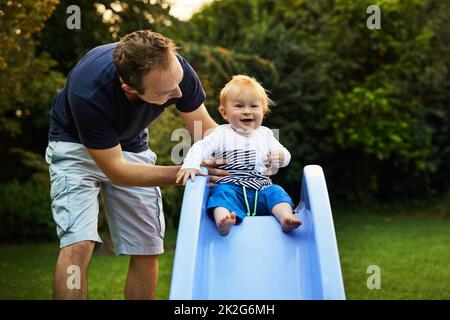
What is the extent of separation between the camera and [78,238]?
3303mm

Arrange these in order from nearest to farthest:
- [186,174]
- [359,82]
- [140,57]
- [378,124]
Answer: [140,57] → [186,174] → [378,124] → [359,82]

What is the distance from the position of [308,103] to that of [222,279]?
7634 millimetres

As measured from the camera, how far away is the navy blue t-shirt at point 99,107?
3.14 metres

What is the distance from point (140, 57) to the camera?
3.02 metres

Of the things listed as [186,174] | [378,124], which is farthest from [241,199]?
[378,124]

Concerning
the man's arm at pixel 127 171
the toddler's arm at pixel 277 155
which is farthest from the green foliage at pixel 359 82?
the man's arm at pixel 127 171

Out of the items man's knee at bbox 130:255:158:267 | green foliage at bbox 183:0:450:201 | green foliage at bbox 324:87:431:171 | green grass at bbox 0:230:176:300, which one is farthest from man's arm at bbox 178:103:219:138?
green foliage at bbox 324:87:431:171

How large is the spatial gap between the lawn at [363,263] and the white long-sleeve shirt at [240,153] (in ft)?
7.08

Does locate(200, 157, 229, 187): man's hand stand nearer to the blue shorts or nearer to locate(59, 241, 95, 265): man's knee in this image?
the blue shorts

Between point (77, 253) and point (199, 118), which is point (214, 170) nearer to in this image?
point (199, 118)

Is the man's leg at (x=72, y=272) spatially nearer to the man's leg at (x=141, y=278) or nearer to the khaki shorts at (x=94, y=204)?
the khaki shorts at (x=94, y=204)

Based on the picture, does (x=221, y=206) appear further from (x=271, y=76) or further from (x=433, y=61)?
(x=433, y=61)

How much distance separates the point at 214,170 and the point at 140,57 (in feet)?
2.34
